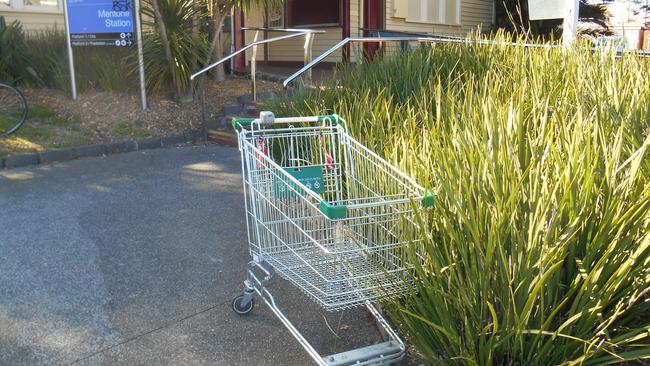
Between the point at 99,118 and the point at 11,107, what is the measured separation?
121 centimetres

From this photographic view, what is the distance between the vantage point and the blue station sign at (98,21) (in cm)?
990

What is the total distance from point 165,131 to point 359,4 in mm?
7906

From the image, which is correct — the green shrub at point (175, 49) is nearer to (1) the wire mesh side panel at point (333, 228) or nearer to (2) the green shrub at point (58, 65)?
(2) the green shrub at point (58, 65)

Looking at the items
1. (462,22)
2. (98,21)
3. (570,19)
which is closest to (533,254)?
(570,19)

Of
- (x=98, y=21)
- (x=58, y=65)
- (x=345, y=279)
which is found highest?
(x=98, y=21)

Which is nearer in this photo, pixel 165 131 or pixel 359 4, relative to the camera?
pixel 165 131

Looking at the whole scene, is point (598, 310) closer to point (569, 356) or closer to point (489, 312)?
point (569, 356)

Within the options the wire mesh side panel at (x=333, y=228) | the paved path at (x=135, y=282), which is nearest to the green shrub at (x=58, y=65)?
the paved path at (x=135, y=282)

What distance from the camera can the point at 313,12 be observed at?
1602cm

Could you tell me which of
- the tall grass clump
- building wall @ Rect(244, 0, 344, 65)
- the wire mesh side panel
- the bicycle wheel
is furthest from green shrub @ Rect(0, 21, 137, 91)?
the tall grass clump

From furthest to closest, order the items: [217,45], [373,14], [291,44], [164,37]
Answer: [291,44] → [373,14] → [217,45] → [164,37]

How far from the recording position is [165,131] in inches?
371

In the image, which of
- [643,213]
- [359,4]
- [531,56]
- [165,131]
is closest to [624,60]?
[531,56]

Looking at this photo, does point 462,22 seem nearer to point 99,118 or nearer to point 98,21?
point 98,21
